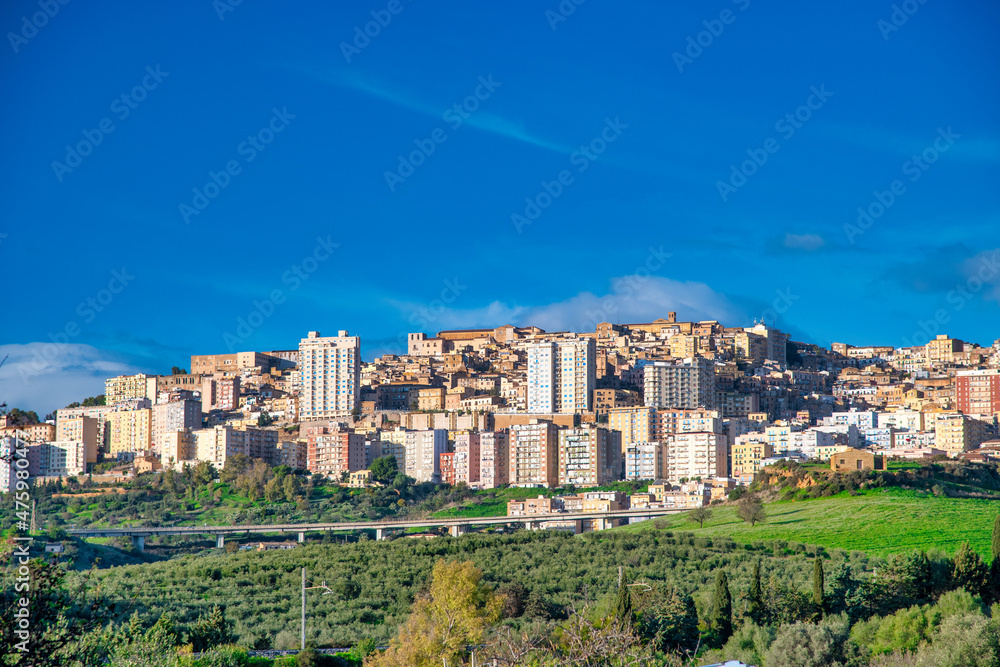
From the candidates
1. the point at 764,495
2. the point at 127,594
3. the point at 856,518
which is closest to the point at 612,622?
the point at 127,594

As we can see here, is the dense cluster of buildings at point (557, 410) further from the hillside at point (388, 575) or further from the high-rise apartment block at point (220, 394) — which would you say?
the hillside at point (388, 575)

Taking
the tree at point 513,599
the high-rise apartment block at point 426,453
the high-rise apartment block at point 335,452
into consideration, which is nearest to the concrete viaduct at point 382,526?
the high-rise apartment block at point 426,453

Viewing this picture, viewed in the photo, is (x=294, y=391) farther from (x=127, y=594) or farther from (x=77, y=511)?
(x=127, y=594)

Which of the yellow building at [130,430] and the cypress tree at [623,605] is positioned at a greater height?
Result: the yellow building at [130,430]

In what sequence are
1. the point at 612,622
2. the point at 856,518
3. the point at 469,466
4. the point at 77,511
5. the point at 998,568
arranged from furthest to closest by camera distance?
the point at 469,466
the point at 77,511
the point at 856,518
the point at 998,568
the point at 612,622

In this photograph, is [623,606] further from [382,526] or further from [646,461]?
[646,461]
